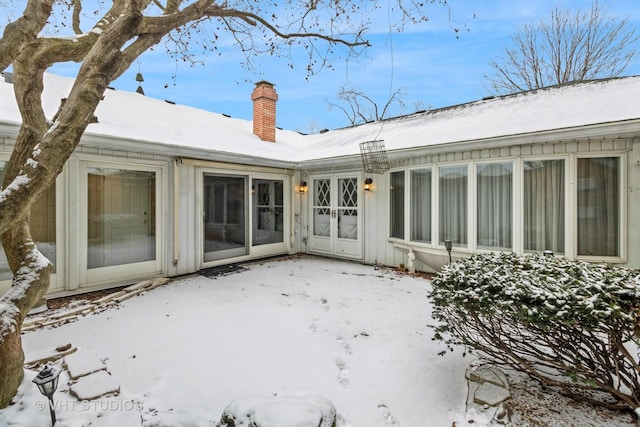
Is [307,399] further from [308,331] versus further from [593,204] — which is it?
[593,204]

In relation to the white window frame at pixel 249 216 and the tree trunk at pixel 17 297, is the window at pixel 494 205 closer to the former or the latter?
the white window frame at pixel 249 216

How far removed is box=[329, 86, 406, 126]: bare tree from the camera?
52.6 ft

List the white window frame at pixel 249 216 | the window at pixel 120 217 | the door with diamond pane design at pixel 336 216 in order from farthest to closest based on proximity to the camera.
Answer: the door with diamond pane design at pixel 336 216 → the white window frame at pixel 249 216 → the window at pixel 120 217

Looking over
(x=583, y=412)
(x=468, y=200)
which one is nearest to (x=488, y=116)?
(x=468, y=200)

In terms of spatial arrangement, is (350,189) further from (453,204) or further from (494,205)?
(494,205)

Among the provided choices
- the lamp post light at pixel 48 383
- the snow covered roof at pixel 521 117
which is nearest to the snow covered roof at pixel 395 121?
the snow covered roof at pixel 521 117

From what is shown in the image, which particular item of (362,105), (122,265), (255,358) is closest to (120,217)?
(122,265)

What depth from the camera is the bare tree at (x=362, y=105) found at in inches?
632

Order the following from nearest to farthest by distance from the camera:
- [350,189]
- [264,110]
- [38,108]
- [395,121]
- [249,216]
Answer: [38,108], [249,216], [350,189], [395,121], [264,110]

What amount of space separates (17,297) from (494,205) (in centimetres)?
591

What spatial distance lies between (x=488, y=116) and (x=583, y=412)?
5.17m

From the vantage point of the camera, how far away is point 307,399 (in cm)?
217

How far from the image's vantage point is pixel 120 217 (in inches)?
203

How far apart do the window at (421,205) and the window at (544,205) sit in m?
1.57
